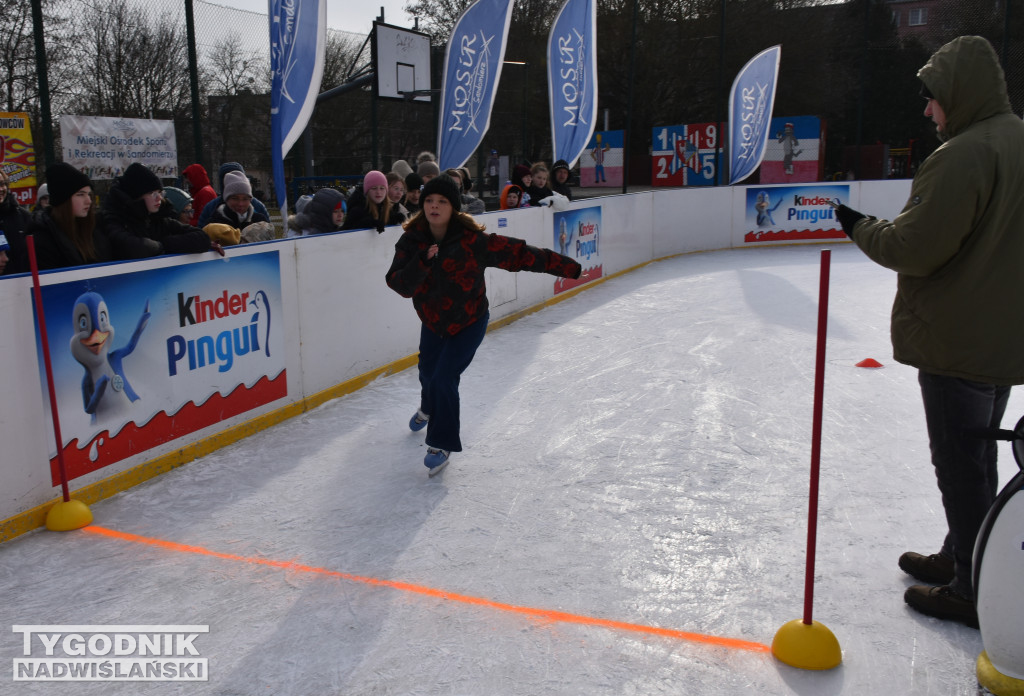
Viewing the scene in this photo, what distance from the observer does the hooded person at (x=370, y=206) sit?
6.06 m

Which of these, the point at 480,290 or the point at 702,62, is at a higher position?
the point at 702,62

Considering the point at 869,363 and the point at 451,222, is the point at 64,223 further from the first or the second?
the point at 869,363

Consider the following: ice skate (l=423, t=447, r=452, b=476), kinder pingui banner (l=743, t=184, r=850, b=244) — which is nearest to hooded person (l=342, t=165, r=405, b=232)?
ice skate (l=423, t=447, r=452, b=476)

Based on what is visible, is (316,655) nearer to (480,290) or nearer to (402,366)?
(480,290)

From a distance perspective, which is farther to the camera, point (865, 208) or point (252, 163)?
point (865, 208)

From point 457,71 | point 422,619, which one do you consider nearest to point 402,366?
point 457,71

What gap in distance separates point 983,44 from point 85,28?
6.52m

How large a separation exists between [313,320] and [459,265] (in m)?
1.74

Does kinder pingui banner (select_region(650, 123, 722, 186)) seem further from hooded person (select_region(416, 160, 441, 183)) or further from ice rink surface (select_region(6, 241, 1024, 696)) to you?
ice rink surface (select_region(6, 241, 1024, 696))

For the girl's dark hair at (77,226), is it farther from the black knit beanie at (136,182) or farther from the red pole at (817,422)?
the red pole at (817,422)

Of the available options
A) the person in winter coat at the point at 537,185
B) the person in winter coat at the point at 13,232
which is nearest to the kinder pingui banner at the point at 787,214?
the person in winter coat at the point at 537,185

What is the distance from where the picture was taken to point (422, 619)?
2.80m

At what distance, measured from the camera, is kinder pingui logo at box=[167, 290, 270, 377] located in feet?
14.3

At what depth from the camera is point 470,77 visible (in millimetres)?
8266
